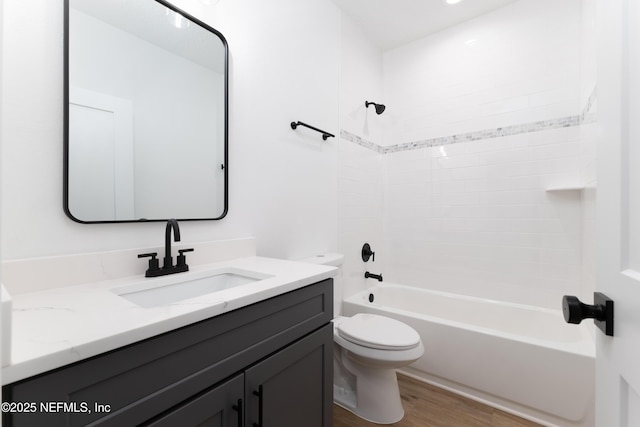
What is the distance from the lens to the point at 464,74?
2.36 meters

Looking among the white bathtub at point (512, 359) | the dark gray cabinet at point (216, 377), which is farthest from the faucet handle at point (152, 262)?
the white bathtub at point (512, 359)

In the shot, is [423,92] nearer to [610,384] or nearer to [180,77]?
[180,77]

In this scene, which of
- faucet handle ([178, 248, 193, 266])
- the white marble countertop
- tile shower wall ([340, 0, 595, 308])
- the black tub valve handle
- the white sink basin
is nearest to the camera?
the white marble countertop

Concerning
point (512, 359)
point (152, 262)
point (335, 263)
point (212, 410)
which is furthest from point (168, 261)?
point (512, 359)

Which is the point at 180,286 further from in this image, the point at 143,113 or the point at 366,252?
the point at 366,252

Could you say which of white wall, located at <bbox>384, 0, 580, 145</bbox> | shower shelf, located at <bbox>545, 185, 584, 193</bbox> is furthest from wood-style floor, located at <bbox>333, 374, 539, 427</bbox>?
white wall, located at <bbox>384, 0, 580, 145</bbox>

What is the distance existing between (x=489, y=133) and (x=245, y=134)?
1847mm

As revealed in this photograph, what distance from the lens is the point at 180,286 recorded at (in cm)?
108

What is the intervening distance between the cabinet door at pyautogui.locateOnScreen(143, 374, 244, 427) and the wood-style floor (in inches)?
41.0

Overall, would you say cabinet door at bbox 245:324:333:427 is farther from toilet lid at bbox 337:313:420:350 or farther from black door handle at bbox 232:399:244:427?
toilet lid at bbox 337:313:420:350

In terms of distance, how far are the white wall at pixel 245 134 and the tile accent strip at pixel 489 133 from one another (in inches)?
19.0

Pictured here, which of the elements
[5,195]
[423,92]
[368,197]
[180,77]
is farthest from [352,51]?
[5,195]

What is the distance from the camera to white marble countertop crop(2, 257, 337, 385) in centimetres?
52

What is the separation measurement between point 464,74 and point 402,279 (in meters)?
1.78
